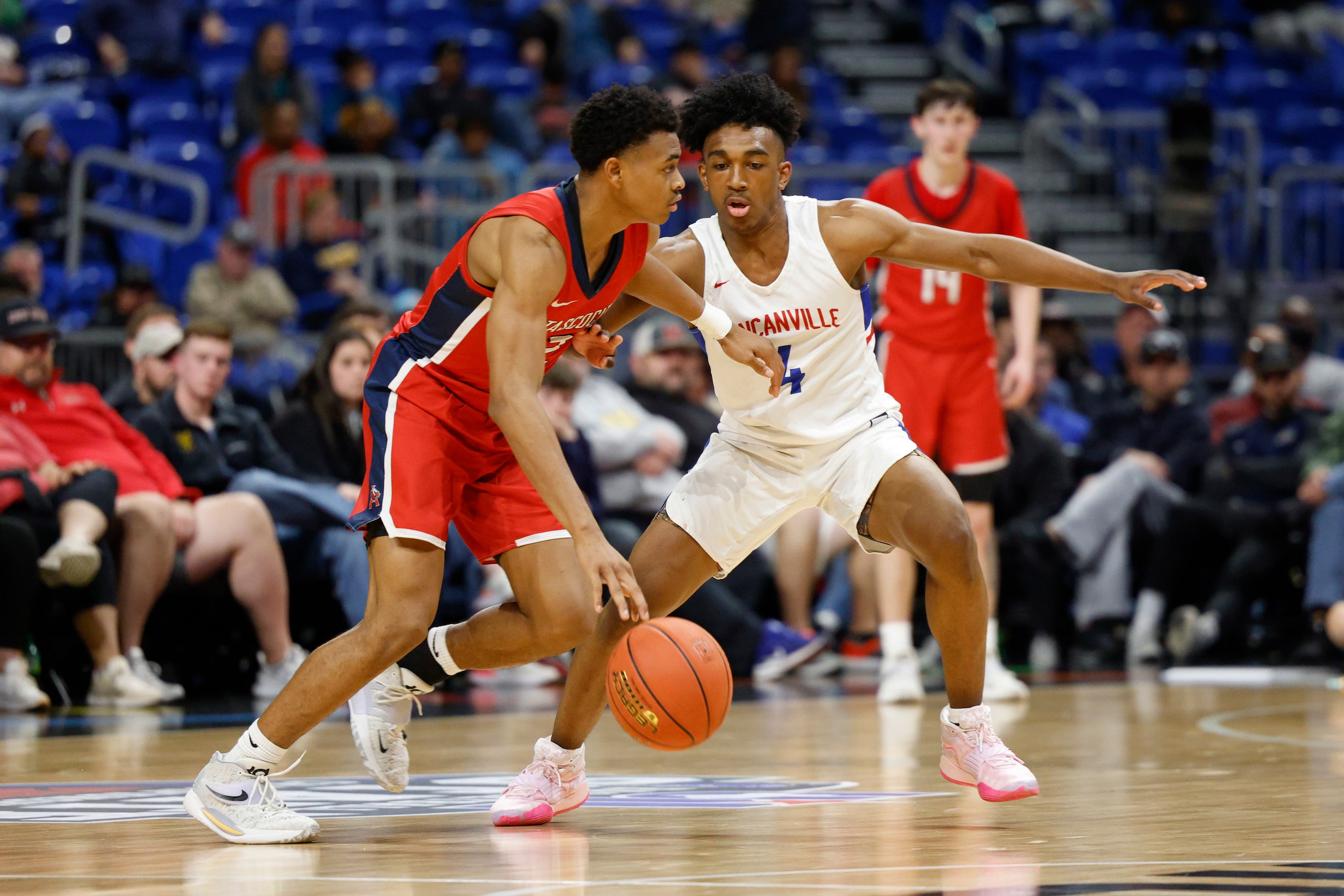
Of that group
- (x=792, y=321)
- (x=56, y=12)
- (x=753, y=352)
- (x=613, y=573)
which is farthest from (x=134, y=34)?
(x=613, y=573)

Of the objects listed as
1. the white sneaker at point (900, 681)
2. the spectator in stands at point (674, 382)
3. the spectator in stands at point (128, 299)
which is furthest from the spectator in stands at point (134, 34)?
the white sneaker at point (900, 681)

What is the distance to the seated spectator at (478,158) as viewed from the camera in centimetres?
1169

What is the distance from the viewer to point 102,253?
1106 centimetres

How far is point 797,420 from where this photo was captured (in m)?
4.73

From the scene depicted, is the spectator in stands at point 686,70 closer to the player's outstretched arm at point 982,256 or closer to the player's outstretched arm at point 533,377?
the player's outstretched arm at point 982,256

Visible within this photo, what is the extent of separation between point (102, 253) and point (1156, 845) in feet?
29.0

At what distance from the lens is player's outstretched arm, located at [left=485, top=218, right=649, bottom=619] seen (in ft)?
12.2

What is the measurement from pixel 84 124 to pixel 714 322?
8508mm

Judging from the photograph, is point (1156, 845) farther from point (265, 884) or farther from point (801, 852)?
point (265, 884)

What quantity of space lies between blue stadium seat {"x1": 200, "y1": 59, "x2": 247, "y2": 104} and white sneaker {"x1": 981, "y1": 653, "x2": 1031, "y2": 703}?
305 inches

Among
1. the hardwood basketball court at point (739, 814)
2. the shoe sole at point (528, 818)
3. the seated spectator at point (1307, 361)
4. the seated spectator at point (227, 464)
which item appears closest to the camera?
the hardwood basketball court at point (739, 814)

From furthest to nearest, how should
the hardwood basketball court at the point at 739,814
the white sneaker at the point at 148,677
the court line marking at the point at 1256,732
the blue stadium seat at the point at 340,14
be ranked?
the blue stadium seat at the point at 340,14
the white sneaker at the point at 148,677
the court line marking at the point at 1256,732
the hardwood basketball court at the point at 739,814

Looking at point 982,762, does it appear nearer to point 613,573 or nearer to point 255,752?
point 613,573

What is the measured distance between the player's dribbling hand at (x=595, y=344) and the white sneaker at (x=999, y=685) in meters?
3.52
